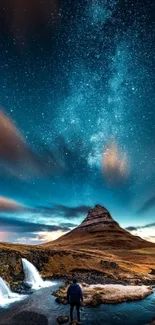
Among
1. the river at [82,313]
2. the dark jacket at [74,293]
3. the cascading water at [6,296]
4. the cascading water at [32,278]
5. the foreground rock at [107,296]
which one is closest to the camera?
the dark jacket at [74,293]

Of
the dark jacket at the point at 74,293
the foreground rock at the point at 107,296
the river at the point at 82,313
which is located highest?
Result: the dark jacket at the point at 74,293

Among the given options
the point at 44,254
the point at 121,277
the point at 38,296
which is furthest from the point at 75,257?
the point at 38,296

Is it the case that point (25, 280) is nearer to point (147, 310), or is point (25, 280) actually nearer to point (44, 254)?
point (44, 254)

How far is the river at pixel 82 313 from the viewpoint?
31438mm

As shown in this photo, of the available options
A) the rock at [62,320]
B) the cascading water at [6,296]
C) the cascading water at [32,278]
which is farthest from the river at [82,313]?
the cascading water at [32,278]

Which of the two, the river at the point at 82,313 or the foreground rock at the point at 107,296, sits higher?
the foreground rock at the point at 107,296

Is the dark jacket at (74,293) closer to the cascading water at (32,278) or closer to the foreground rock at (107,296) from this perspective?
the foreground rock at (107,296)

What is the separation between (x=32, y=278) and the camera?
202ft

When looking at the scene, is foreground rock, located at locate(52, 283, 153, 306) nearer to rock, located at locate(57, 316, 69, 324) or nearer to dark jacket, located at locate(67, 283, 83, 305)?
rock, located at locate(57, 316, 69, 324)

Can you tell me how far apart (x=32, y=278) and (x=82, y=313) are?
3041cm

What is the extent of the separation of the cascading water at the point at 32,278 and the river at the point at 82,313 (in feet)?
50.9

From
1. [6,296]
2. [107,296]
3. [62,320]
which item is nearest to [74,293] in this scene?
[62,320]

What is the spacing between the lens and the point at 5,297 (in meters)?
44.7

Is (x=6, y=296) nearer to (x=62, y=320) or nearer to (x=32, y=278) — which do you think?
(x=32, y=278)
